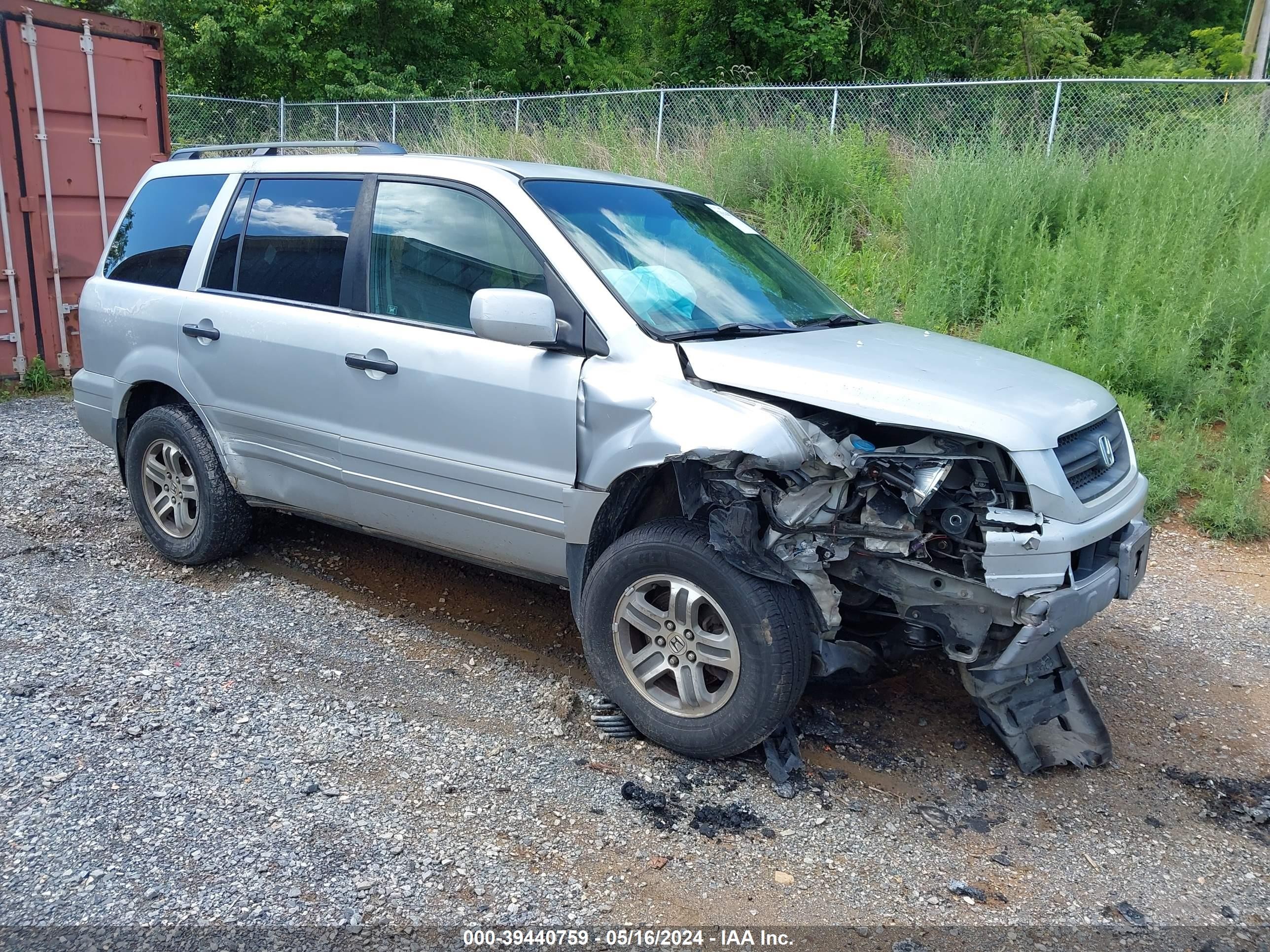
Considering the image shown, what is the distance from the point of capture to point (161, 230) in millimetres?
5016

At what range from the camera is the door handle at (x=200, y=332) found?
15.0 ft

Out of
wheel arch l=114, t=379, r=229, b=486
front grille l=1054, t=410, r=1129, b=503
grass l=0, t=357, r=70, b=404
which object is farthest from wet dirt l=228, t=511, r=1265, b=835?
grass l=0, t=357, r=70, b=404

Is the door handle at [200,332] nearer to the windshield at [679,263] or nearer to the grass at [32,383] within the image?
the windshield at [679,263]

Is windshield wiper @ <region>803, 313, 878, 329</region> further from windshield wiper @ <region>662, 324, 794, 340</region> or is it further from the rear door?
the rear door

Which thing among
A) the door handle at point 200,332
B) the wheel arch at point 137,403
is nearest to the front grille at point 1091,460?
the door handle at point 200,332

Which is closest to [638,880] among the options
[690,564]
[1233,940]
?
[690,564]

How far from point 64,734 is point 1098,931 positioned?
3.39 metres

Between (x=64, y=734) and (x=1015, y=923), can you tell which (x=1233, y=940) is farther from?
(x=64, y=734)

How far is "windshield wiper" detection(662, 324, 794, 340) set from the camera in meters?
3.54

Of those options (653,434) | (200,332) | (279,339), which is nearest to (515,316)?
(653,434)

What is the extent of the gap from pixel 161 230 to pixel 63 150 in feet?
15.6

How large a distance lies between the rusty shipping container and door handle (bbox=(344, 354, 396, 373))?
234 inches

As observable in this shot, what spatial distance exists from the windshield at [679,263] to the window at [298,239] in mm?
969

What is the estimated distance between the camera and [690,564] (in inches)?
128
